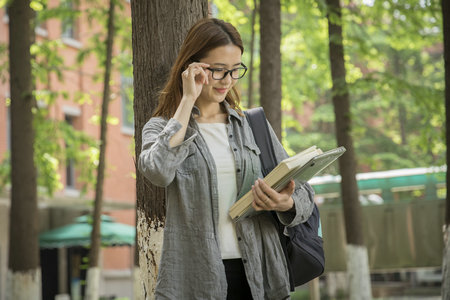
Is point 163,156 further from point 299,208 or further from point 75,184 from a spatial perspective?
point 75,184

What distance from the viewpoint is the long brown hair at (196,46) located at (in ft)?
11.0

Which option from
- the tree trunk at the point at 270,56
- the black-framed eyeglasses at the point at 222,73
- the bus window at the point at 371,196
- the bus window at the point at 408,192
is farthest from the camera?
the bus window at the point at 371,196

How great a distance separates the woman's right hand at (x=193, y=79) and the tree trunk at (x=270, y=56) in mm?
6999

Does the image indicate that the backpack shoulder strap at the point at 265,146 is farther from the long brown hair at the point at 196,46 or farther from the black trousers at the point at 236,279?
the black trousers at the point at 236,279

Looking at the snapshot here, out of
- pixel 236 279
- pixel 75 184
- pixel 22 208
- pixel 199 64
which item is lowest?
pixel 236 279

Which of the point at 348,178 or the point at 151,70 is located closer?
the point at 151,70

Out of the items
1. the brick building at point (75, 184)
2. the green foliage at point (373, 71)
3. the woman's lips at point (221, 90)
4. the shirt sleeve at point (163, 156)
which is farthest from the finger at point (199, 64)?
the brick building at point (75, 184)

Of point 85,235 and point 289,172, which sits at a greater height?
point 289,172

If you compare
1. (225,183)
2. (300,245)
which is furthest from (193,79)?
(300,245)

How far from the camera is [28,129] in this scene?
11.0 metres

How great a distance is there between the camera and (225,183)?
10.7ft

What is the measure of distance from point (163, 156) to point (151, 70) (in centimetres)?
134

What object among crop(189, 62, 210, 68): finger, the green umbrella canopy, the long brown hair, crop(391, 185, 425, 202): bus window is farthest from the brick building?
crop(189, 62, 210, 68): finger

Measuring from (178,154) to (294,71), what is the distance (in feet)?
55.1
